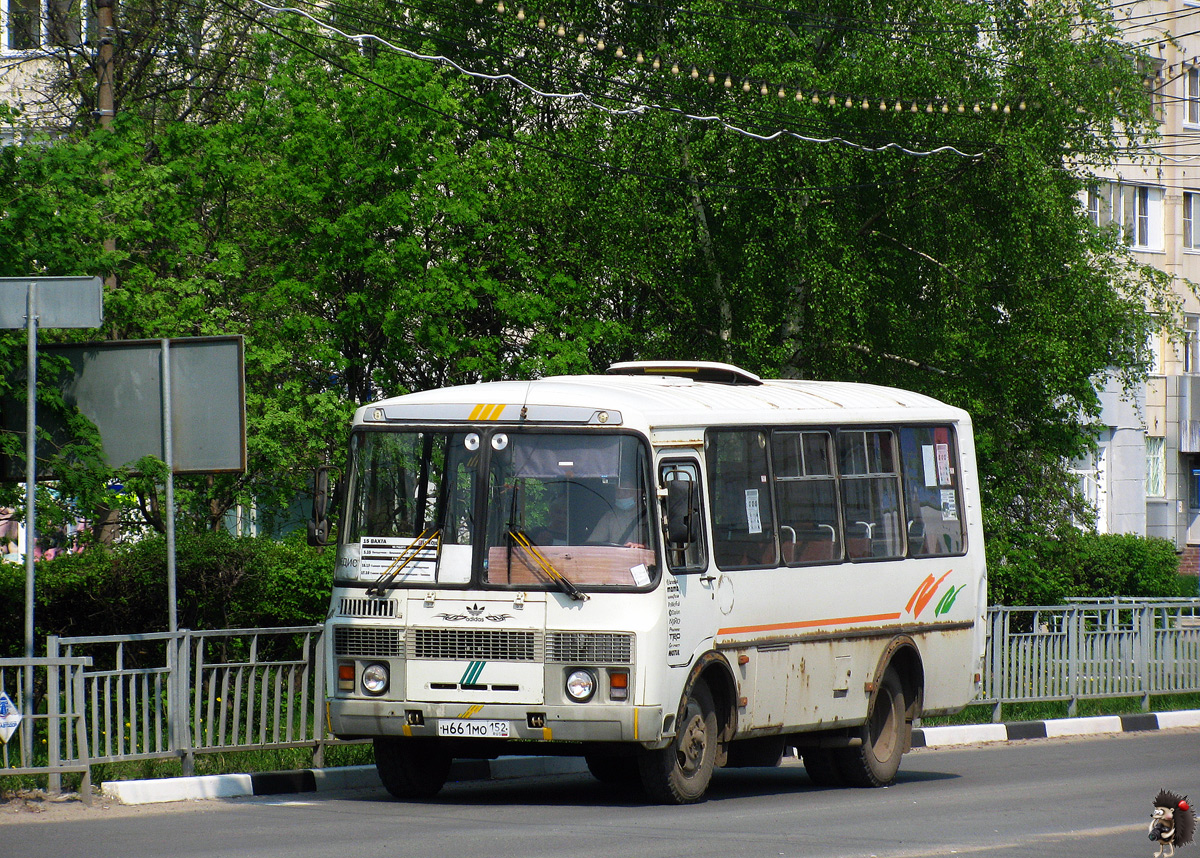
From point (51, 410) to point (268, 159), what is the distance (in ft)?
37.0

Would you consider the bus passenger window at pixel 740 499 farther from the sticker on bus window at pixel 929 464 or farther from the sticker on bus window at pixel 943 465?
the sticker on bus window at pixel 943 465

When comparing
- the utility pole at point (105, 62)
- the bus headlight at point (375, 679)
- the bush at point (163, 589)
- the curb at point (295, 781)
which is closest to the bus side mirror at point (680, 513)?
the bus headlight at point (375, 679)

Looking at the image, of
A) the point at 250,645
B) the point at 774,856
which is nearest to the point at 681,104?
the point at 250,645

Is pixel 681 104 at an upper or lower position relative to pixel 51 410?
upper

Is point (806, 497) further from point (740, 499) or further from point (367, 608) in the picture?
point (367, 608)

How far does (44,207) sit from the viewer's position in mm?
13961

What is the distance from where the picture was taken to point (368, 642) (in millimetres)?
11578

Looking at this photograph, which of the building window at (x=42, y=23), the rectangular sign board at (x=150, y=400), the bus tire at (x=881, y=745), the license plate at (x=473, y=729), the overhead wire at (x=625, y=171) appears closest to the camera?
the license plate at (x=473, y=729)

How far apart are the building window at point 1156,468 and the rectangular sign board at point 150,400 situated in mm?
40109

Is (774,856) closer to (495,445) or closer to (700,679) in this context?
(700,679)

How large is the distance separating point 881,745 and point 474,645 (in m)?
4.11

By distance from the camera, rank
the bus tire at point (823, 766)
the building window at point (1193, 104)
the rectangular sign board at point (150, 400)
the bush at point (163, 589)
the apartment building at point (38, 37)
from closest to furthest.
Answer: the rectangular sign board at point (150, 400) < the bus tire at point (823, 766) < the bush at point (163, 589) < the apartment building at point (38, 37) < the building window at point (1193, 104)

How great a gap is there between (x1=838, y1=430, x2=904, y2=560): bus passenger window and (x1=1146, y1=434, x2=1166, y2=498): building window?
37.2m

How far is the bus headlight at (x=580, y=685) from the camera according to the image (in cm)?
A: 1108
